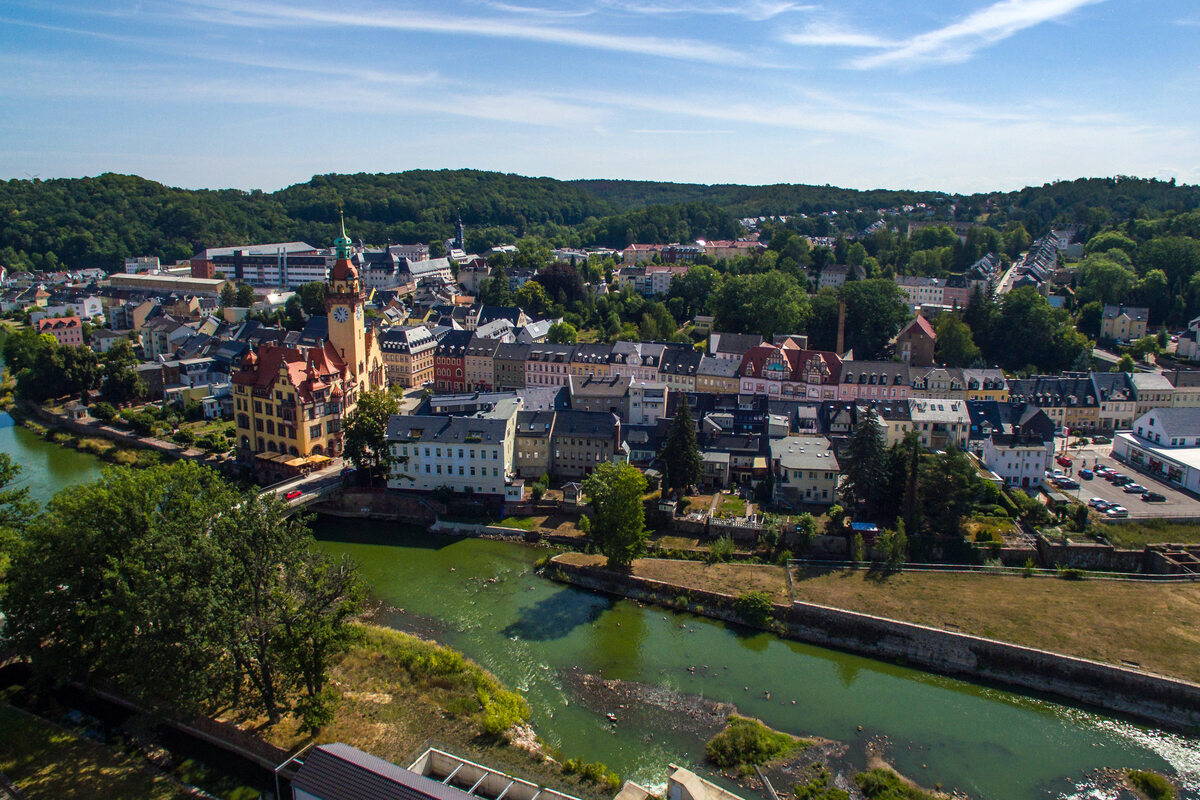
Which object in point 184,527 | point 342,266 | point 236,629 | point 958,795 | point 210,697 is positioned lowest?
point 958,795

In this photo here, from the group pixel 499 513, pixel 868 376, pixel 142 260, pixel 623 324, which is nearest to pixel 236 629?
pixel 499 513

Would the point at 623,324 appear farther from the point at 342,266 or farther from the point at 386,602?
the point at 386,602

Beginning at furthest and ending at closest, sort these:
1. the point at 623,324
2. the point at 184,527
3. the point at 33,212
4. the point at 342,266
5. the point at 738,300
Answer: the point at 33,212, the point at 623,324, the point at 738,300, the point at 342,266, the point at 184,527

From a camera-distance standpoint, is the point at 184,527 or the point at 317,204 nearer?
the point at 184,527

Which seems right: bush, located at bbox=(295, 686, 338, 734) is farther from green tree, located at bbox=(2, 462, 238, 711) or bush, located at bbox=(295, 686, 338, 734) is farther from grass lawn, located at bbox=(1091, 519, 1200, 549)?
grass lawn, located at bbox=(1091, 519, 1200, 549)

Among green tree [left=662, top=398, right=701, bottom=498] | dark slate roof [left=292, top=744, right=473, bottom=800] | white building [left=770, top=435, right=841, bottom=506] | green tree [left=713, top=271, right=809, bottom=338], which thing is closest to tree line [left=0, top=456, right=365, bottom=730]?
dark slate roof [left=292, top=744, right=473, bottom=800]

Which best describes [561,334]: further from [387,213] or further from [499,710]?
[387,213]

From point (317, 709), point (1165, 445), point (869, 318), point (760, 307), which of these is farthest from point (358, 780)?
point (869, 318)
